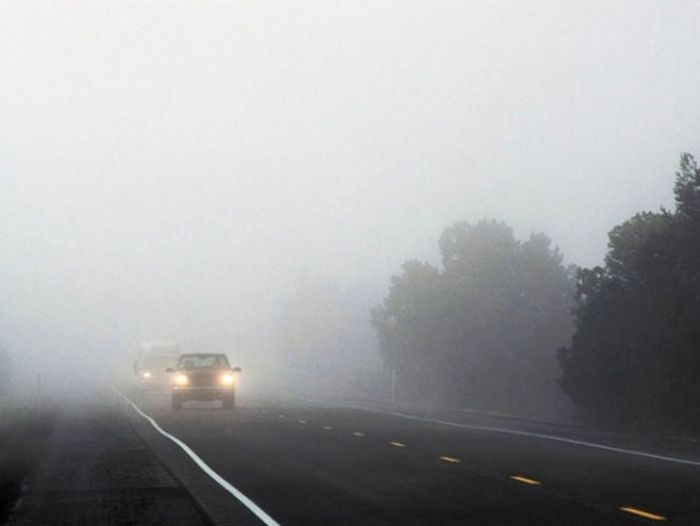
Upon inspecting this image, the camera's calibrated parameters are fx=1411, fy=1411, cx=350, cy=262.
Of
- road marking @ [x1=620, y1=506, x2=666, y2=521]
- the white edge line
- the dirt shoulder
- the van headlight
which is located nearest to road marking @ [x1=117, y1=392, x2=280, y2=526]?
the dirt shoulder

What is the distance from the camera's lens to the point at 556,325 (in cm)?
8425

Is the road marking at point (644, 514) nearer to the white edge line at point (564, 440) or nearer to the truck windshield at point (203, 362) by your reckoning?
the white edge line at point (564, 440)

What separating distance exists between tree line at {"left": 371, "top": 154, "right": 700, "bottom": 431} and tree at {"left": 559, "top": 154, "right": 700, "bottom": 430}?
0.15ft

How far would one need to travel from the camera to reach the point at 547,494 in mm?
16781

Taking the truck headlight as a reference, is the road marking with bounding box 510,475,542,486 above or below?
below

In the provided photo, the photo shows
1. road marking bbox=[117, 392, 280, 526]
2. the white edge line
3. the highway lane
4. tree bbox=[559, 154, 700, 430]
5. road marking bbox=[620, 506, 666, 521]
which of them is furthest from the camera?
tree bbox=[559, 154, 700, 430]

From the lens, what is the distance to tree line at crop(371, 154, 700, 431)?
138 ft

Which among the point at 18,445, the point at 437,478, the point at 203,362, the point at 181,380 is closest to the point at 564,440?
the point at 437,478

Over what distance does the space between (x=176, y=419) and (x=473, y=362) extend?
43361 mm

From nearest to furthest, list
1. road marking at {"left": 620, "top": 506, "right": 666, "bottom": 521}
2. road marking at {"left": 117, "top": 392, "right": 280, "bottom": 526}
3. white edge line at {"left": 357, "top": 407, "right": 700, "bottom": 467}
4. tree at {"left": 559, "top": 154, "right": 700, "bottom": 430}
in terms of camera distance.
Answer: road marking at {"left": 620, "top": 506, "right": 666, "bottom": 521}
road marking at {"left": 117, "top": 392, "right": 280, "bottom": 526}
white edge line at {"left": 357, "top": 407, "right": 700, "bottom": 467}
tree at {"left": 559, "top": 154, "right": 700, "bottom": 430}

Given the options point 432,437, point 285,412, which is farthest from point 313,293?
point 432,437

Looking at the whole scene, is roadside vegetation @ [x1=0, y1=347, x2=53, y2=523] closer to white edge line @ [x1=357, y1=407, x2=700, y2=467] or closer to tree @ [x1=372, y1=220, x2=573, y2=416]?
white edge line @ [x1=357, y1=407, x2=700, y2=467]

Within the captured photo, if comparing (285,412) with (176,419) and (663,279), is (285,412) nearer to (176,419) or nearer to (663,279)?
(176,419)

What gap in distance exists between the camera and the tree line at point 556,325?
42062 mm
